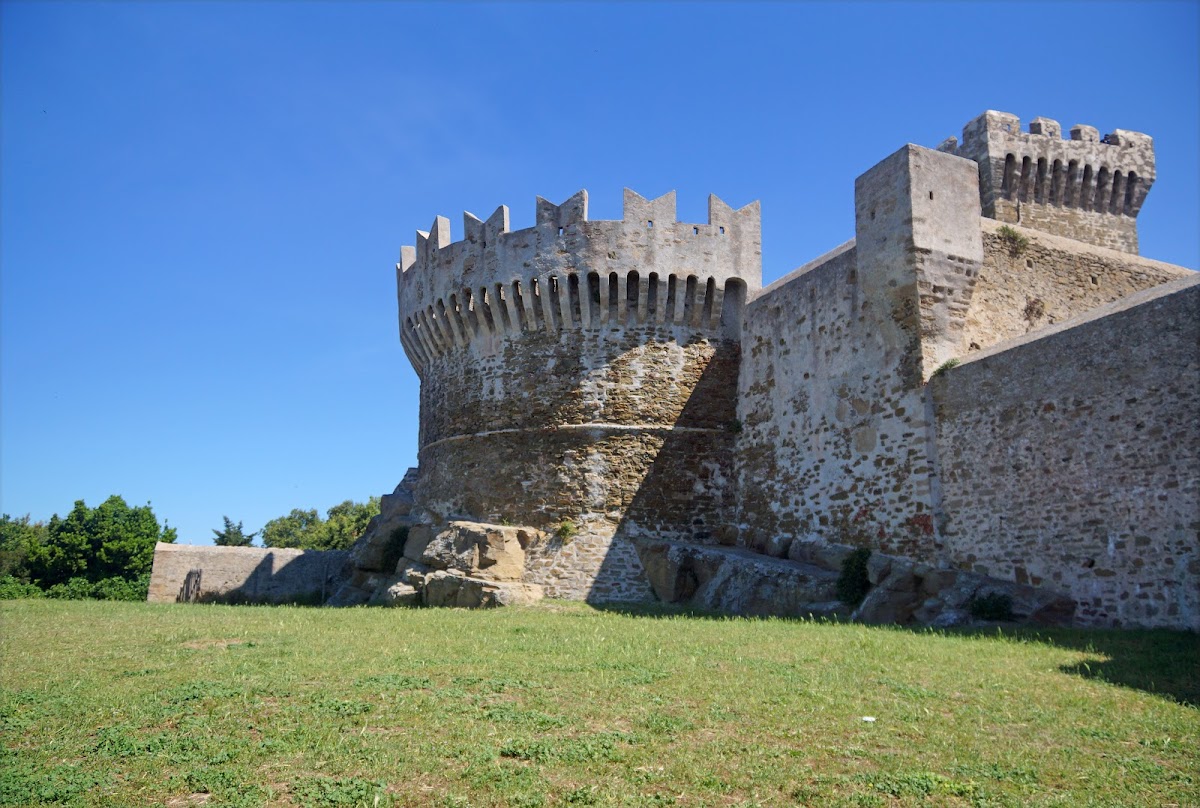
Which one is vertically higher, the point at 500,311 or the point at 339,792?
the point at 500,311

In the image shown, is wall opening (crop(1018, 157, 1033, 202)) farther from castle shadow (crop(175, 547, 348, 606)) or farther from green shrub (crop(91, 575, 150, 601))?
green shrub (crop(91, 575, 150, 601))

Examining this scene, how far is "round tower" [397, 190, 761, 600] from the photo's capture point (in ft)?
58.6

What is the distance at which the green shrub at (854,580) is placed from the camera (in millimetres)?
13320

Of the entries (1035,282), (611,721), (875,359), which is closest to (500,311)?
(875,359)

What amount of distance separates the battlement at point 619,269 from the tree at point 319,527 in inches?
1175

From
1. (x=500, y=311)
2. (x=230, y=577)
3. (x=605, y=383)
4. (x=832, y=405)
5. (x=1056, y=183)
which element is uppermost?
(x=1056, y=183)

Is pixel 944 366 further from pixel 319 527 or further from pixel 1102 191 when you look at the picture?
pixel 319 527

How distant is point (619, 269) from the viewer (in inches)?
722

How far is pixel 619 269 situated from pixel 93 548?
16159 mm

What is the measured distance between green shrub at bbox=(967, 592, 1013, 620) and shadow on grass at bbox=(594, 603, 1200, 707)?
0.70 feet

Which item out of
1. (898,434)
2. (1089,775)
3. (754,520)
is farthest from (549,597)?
(1089,775)

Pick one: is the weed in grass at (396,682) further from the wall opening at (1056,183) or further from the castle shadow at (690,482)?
the wall opening at (1056,183)

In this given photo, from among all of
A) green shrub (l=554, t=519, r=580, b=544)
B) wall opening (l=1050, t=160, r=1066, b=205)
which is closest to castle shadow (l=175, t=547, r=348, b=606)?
green shrub (l=554, t=519, r=580, b=544)

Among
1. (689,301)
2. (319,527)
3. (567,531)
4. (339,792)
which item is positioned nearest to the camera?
(339,792)
